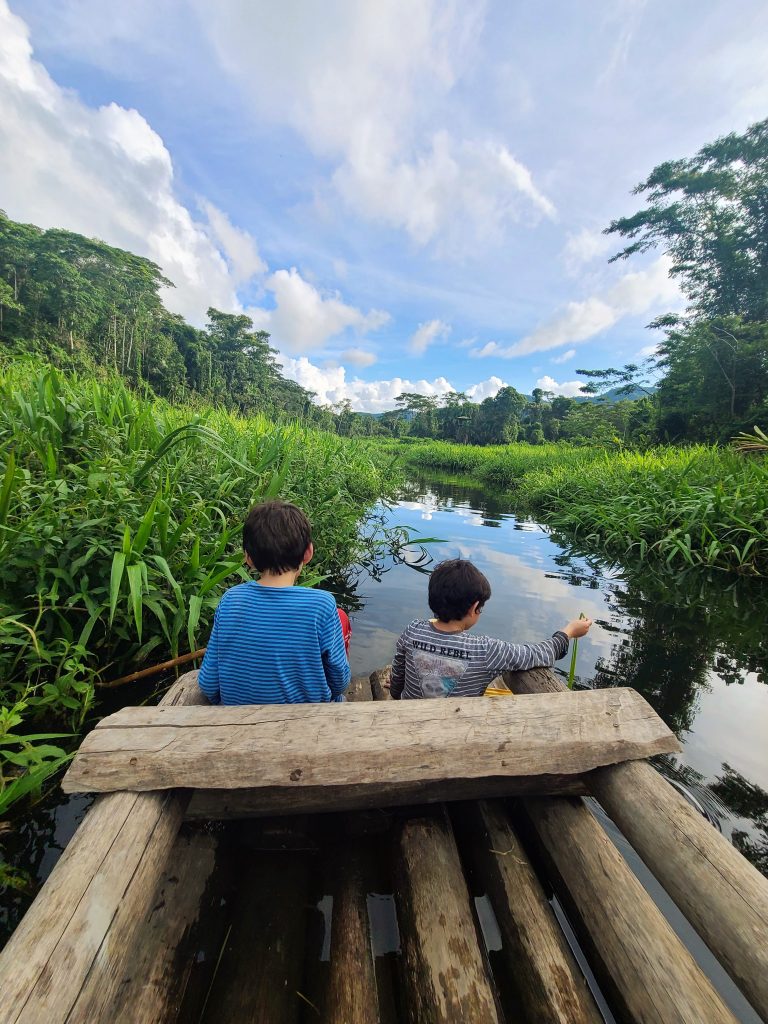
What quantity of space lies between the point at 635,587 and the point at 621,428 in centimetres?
2393

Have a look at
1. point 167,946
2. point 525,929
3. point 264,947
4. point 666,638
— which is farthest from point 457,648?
point 666,638

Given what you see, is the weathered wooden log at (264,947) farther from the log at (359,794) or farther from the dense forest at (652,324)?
the dense forest at (652,324)

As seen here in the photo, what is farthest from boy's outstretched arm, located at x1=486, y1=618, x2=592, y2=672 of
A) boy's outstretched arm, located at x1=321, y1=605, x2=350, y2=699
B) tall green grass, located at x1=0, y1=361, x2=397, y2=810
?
tall green grass, located at x1=0, y1=361, x2=397, y2=810

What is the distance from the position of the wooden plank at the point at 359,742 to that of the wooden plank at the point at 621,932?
231 mm

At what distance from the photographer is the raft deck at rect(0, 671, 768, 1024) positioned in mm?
789

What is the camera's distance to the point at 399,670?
6.12 feet

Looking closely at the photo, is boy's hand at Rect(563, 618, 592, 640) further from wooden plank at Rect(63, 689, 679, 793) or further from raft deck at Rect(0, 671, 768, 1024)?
raft deck at Rect(0, 671, 768, 1024)

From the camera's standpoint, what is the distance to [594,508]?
Result: 23.3 feet

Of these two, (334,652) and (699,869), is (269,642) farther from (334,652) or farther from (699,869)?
(699,869)

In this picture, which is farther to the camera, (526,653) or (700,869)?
(526,653)

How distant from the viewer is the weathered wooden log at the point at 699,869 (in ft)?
2.64

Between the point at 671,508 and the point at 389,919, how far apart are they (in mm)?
6359

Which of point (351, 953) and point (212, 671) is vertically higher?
point (212, 671)

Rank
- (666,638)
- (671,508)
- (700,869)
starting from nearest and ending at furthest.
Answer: (700,869) < (666,638) < (671,508)
